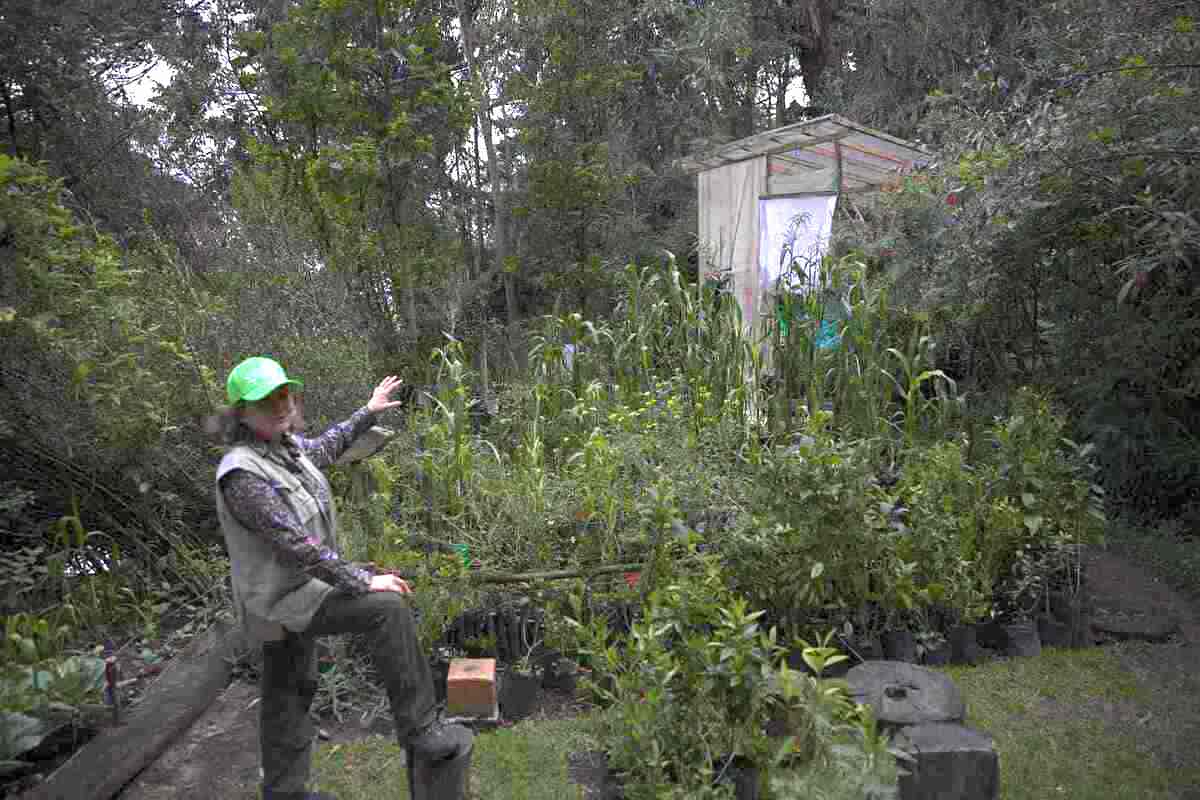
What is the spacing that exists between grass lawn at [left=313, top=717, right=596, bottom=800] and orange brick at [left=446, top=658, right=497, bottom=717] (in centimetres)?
10

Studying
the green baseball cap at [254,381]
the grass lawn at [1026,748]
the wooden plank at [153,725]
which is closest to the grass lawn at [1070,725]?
the grass lawn at [1026,748]

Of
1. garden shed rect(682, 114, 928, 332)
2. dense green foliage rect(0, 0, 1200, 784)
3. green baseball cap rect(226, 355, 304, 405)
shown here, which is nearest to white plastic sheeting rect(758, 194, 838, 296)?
garden shed rect(682, 114, 928, 332)

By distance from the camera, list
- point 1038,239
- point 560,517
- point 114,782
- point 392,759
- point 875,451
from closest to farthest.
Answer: point 114,782 < point 392,759 < point 560,517 < point 875,451 < point 1038,239

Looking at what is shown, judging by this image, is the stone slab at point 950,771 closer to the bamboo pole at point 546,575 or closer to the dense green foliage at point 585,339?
the dense green foliage at point 585,339

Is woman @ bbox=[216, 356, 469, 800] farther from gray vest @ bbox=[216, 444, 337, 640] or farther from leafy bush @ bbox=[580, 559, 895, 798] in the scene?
leafy bush @ bbox=[580, 559, 895, 798]

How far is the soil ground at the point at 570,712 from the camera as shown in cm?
310

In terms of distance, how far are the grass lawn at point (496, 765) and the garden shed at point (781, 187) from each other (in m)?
4.74

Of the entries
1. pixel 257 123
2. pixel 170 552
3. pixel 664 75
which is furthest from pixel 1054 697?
pixel 664 75

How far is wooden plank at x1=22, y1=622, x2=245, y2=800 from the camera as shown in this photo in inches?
114

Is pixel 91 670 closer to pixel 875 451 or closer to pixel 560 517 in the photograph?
pixel 560 517

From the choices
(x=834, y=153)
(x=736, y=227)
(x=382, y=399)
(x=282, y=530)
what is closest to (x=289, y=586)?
(x=282, y=530)

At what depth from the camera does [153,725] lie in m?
3.26

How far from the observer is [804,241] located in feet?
25.2

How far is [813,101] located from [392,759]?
34.7 ft
